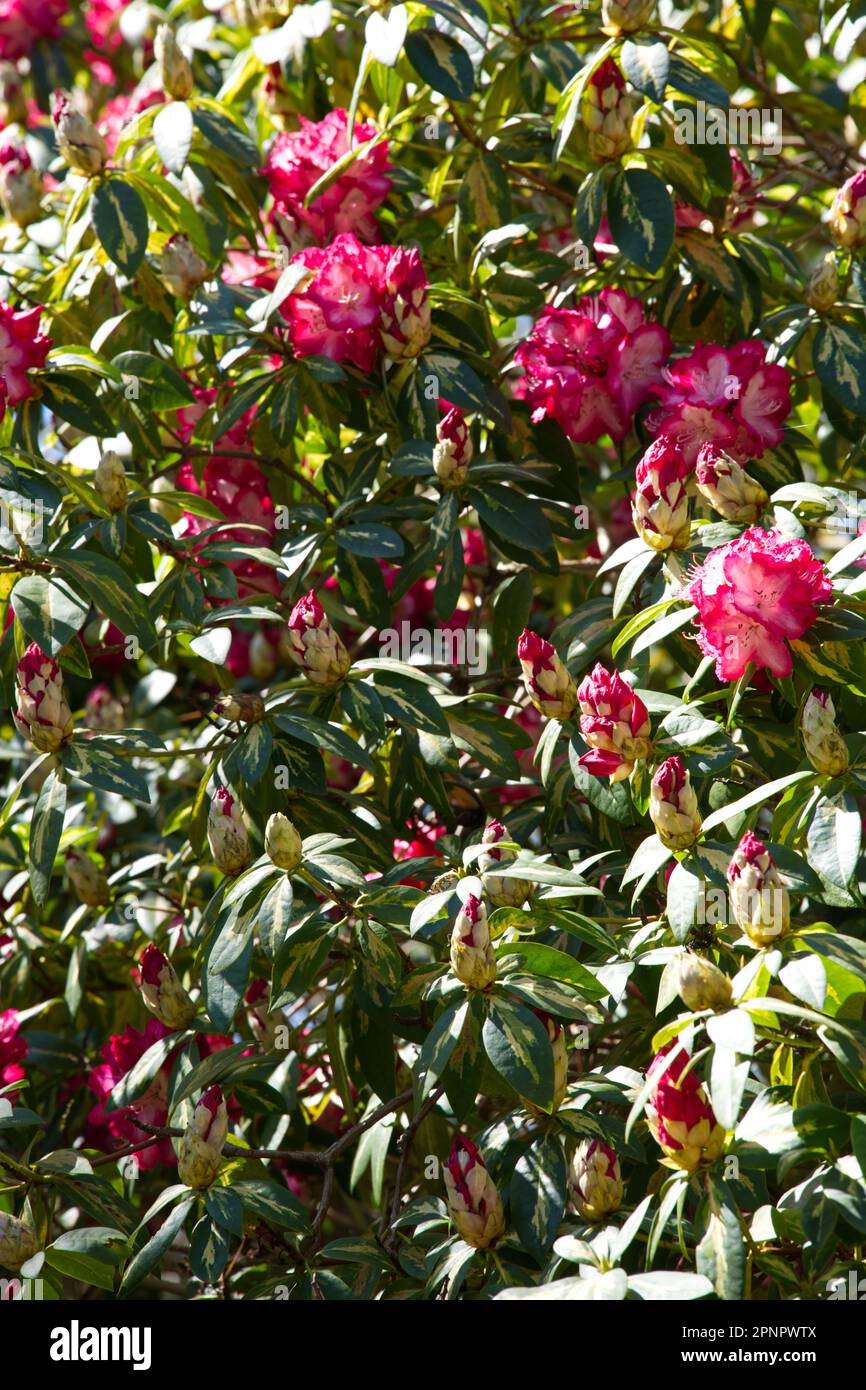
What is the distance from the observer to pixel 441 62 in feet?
6.38

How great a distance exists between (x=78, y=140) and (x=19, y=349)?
0.36 metres

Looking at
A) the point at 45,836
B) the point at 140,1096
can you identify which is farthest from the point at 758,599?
the point at 140,1096

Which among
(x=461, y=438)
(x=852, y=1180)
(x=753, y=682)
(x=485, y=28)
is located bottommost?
(x=852, y=1180)

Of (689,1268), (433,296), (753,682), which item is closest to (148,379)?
(433,296)

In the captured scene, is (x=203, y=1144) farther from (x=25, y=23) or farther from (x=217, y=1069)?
(x=25, y=23)

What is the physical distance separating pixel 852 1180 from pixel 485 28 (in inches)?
58.8

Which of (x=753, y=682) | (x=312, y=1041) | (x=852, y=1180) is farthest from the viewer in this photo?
(x=312, y=1041)

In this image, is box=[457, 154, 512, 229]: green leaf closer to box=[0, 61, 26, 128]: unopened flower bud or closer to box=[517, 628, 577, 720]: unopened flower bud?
box=[517, 628, 577, 720]: unopened flower bud

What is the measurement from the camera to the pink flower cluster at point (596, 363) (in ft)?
6.31

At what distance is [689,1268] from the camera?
1455 mm

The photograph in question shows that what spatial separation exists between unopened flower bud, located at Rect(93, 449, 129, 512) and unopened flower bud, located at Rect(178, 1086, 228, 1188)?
728 mm

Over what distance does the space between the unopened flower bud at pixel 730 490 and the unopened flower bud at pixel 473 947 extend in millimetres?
535
